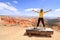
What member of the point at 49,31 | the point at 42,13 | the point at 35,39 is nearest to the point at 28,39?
the point at 35,39

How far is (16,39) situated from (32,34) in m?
1.86

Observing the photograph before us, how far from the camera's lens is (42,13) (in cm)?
850

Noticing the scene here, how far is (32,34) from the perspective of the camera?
8.91 meters

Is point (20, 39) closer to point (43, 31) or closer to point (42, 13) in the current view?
point (43, 31)

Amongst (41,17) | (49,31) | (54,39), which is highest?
(41,17)

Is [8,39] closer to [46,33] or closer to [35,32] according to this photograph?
[35,32]

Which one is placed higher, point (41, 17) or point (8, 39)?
Result: point (41, 17)

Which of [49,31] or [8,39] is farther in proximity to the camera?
[49,31]

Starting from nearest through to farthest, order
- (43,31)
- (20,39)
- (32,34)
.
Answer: (20,39) → (43,31) → (32,34)

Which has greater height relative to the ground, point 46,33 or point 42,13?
point 42,13

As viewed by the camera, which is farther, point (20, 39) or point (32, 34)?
point (32, 34)

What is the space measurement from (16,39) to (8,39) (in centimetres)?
53

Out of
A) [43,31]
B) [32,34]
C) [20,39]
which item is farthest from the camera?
[32,34]

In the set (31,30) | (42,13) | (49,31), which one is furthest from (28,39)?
(42,13)
